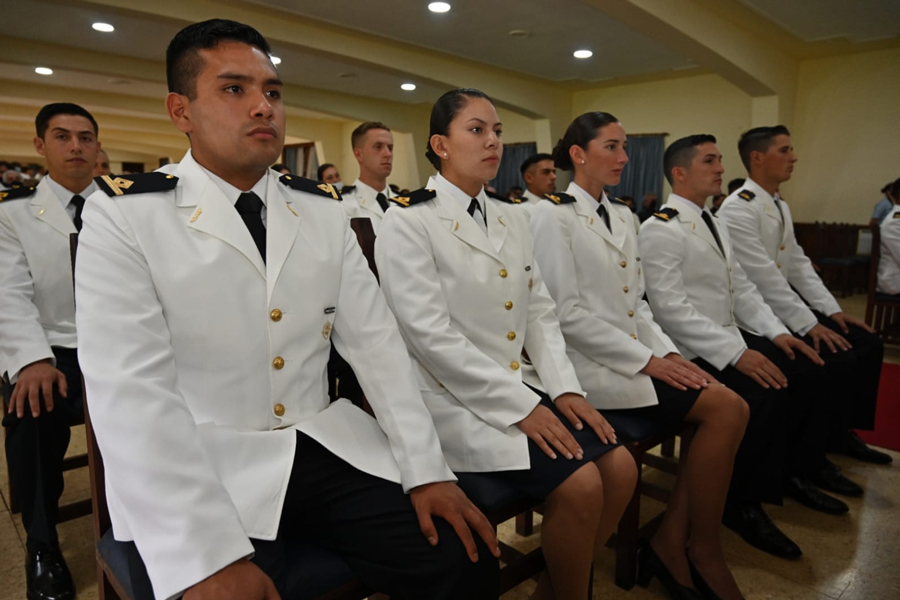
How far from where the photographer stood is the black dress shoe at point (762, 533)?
6.56 ft

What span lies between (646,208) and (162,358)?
343 inches

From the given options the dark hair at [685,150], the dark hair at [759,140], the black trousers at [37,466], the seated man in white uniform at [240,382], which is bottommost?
the black trousers at [37,466]

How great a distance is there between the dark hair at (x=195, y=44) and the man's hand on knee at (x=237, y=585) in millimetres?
913

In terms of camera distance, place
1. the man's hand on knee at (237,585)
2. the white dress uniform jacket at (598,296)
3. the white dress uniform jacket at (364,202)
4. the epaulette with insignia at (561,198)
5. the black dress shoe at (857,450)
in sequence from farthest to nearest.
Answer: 1. the white dress uniform jacket at (364,202)
2. the black dress shoe at (857,450)
3. the epaulette with insignia at (561,198)
4. the white dress uniform jacket at (598,296)
5. the man's hand on knee at (237,585)

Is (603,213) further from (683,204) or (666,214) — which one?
(683,204)

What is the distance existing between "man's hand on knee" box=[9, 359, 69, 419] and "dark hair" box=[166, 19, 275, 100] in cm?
109

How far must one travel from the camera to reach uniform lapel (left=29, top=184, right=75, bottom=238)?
2115mm

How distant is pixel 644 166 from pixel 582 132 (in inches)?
332

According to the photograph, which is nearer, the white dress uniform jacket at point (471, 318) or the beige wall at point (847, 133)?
the white dress uniform jacket at point (471, 318)

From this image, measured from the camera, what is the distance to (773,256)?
9.78ft

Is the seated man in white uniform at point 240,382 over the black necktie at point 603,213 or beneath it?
beneath

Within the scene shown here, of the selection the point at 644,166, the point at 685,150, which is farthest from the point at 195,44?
the point at 644,166

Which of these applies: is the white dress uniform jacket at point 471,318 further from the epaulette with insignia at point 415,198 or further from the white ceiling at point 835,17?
the white ceiling at point 835,17

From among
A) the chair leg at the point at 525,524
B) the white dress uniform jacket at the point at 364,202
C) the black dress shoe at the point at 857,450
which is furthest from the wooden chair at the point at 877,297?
the chair leg at the point at 525,524
